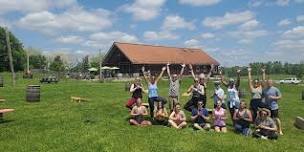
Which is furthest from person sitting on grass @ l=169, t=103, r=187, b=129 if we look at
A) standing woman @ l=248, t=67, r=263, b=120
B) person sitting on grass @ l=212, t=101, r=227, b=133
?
standing woman @ l=248, t=67, r=263, b=120

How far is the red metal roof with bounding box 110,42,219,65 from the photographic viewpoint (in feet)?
→ 237

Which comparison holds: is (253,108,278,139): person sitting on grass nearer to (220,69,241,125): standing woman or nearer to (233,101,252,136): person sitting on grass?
(233,101,252,136): person sitting on grass

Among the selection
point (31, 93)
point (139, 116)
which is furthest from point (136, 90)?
point (31, 93)

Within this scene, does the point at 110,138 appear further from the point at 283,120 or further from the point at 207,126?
the point at 283,120

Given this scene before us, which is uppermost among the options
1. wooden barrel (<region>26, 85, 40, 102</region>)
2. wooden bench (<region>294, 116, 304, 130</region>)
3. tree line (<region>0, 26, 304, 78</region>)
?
tree line (<region>0, 26, 304, 78</region>)

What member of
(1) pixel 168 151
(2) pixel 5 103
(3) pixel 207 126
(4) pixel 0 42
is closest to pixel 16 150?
(1) pixel 168 151

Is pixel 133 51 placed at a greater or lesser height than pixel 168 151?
greater

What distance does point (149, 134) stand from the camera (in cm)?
1422

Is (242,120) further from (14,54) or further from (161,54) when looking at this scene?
(14,54)

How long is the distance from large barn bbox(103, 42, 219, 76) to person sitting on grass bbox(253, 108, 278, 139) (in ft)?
181

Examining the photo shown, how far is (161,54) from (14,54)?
108ft

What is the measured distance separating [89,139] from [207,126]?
170 inches

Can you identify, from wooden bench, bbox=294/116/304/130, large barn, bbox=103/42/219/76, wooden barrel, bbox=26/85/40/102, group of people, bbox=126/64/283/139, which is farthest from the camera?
large barn, bbox=103/42/219/76

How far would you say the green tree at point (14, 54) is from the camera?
90.4 m
